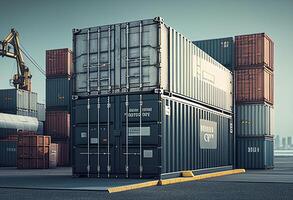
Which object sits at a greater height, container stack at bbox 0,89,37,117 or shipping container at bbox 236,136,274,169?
container stack at bbox 0,89,37,117

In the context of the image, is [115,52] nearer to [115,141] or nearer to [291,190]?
[115,141]

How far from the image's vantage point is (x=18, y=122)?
35875 millimetres

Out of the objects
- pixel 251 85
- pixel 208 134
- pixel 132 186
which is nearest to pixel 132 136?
pixel 132 186

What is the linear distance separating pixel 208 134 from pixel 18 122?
18.8 meters

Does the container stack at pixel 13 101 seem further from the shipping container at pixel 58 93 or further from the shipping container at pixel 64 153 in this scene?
the shipping container at pixel 64 153

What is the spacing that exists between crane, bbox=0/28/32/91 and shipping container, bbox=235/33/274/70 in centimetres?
3008

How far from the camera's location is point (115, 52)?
709 inches

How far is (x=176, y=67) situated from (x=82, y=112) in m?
A: 4.29

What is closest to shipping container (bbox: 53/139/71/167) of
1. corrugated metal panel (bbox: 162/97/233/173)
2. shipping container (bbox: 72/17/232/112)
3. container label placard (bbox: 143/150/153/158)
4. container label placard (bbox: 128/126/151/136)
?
corrugated metal panel (bbox: 162/97/233/173)

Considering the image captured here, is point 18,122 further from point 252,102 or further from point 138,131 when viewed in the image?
point 138,131

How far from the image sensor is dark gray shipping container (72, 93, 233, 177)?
17125mm

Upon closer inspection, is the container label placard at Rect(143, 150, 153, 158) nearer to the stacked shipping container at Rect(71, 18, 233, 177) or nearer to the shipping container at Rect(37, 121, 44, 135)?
the stacked shipping container at Rect(71, 18, 233, 177)

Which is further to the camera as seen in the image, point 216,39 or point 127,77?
point 216,39

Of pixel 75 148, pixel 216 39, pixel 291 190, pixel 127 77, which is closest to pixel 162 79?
pixel 127 77
